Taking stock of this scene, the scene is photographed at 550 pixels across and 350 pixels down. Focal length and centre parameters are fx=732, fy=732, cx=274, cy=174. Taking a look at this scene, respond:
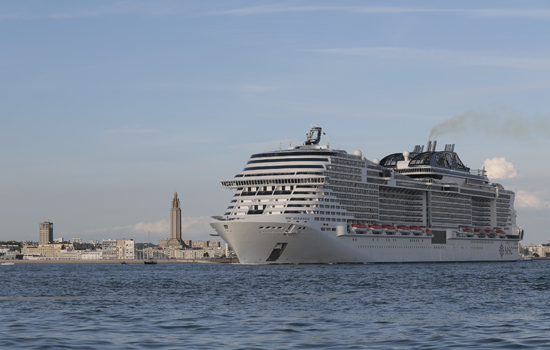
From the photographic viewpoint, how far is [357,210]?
121 meters

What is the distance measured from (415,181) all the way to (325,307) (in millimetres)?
100559

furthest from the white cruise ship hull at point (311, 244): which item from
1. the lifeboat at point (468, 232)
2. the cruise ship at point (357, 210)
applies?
the lifeboat at point (468, 232)

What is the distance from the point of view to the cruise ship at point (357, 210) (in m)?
105

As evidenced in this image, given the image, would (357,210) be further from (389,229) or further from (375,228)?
(389,229)

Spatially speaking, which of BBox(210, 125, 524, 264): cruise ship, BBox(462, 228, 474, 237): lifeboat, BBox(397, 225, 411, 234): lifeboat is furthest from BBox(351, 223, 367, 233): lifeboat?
BBox(462, 228, 474, 237): lifeboat

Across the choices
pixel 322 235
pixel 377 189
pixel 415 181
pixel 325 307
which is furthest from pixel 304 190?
pixel 325 307

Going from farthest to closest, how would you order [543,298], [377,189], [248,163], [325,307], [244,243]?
1. [377,189]
2. [248,163]
3. [244,243]
4. [543,298]
5. [325,307]

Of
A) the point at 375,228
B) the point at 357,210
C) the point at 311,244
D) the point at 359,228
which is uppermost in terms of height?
the point at 357,210

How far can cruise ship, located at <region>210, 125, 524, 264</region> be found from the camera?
105 m

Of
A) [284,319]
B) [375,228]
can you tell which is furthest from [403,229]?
[284,319]

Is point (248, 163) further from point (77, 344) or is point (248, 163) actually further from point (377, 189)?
point (77, 344)

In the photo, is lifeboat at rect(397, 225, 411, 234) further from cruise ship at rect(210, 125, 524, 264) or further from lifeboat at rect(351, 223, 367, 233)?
lifeboat at rect(351, 223, 367, 233)

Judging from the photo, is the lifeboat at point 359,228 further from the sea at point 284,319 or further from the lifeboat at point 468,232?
the sea at point 284,319

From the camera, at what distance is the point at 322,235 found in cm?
10706
